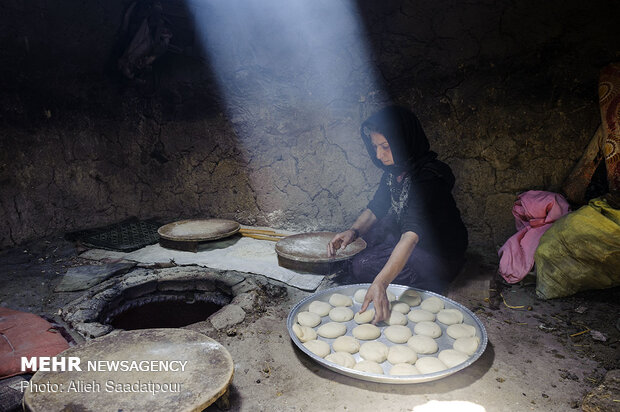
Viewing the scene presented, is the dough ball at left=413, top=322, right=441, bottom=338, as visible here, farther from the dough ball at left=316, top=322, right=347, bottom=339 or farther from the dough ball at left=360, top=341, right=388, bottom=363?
the dough ball at left=316, top=322, right=347, bottom=339

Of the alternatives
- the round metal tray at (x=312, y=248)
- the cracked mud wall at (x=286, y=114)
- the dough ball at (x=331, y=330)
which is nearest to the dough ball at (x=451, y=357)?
the dough ball at (x=331, y=330)

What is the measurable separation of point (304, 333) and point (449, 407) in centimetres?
81

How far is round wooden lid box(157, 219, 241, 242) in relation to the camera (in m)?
3.64

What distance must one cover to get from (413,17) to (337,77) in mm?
902

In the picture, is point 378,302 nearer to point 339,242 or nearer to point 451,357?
point 451,357

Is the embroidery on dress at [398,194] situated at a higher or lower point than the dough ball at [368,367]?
higher

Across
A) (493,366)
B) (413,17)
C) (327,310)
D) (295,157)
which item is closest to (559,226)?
(493,366)

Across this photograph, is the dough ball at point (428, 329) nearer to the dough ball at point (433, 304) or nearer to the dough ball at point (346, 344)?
the dough ball at point (433, 304)

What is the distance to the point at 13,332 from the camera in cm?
208

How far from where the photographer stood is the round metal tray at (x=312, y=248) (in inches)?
117

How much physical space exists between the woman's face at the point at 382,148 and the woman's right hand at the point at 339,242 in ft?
2.35

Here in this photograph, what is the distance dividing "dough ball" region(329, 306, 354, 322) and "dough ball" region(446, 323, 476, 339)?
0.58 meters

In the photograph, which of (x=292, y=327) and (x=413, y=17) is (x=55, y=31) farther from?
(x=292, y=327)

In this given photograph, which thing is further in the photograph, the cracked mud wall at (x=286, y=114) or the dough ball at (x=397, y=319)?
the cracked mud wall at (x=286, y=114)
